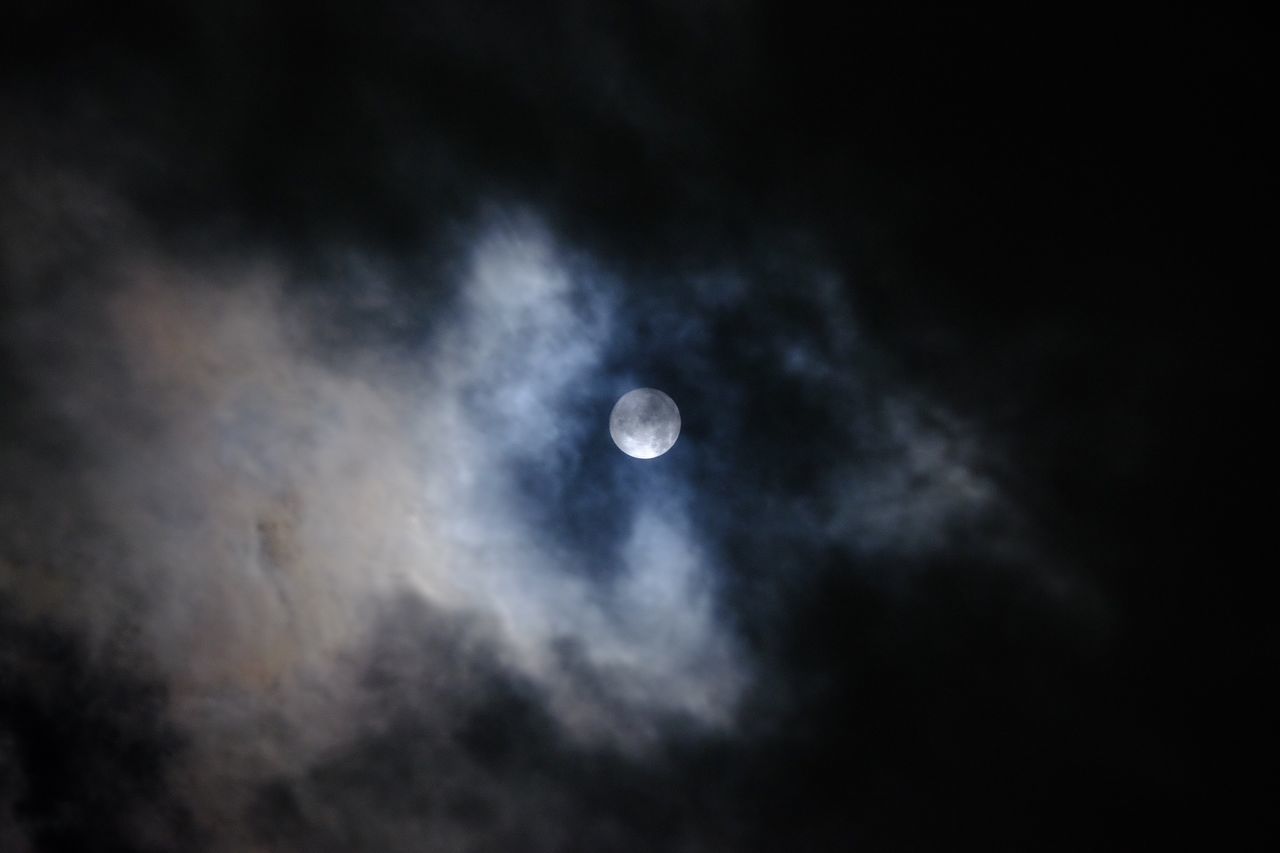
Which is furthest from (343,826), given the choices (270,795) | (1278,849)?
(1278,849)

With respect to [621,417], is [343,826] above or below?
below

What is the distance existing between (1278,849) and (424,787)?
1419 inches

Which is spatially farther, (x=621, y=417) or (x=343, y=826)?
(x=343, y=826)

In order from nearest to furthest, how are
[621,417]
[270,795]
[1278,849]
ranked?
[621,417] < [1278,849] < [270,795]

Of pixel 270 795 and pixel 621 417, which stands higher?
pixel 621 417

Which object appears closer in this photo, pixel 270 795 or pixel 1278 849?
pixel 1278 849

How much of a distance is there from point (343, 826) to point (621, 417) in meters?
25.0

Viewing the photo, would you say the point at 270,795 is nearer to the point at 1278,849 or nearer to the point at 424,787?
the point at 424,787

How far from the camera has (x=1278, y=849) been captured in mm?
A: 23016

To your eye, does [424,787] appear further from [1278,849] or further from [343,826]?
[1278,849]

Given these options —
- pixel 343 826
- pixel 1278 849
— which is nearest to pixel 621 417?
pixel 343 826

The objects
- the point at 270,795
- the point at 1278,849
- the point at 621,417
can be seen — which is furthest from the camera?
the point at 270,795

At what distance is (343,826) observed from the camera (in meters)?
27.1

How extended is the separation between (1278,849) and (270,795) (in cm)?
4265
